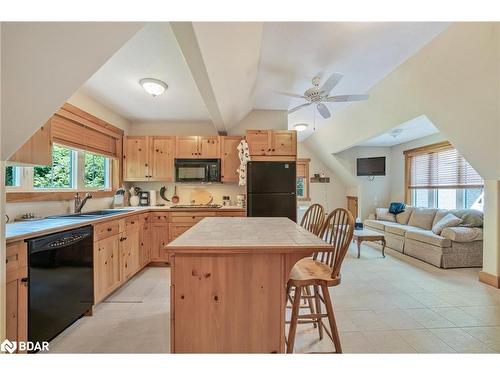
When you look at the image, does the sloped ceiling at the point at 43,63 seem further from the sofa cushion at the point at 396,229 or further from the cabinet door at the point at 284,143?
the sofa cushion at the point at 396,229

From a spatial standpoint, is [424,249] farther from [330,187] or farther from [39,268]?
[39,268]

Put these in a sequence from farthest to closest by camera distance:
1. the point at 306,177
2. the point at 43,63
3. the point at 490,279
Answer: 1. the point at 306,177
2. the point at 490,279
3. the point at 43,63

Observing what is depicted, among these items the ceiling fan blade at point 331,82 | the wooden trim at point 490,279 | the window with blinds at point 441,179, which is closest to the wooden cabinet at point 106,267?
the ceiling fan blade at point 331,82

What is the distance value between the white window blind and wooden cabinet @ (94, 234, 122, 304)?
5451mm

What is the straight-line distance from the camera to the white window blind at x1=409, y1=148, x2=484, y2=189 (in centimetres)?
433

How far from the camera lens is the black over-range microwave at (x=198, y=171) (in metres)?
3.86

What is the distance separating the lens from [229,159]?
3951 millimetres

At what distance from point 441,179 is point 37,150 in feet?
21.2

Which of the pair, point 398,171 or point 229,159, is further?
point 398,171

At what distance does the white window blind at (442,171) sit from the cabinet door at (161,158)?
498cm

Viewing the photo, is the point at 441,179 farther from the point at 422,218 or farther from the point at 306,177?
the point at 306,177

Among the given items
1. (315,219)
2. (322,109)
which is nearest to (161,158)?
(322,109)

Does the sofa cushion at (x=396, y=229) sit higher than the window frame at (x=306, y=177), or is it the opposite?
the window frame at (x=306, y=177)
